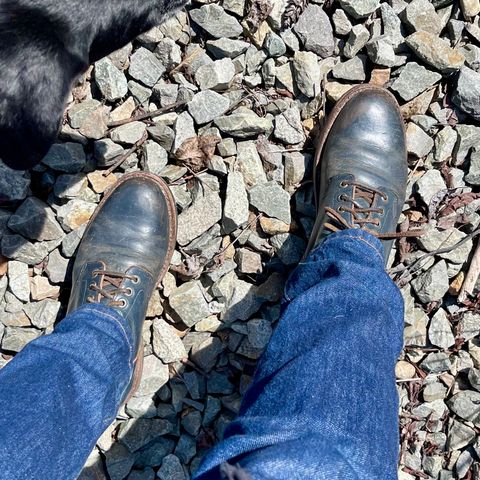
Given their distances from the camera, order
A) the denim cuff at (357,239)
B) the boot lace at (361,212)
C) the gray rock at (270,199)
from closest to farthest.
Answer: the denim cuff at (357,239) < the boot lace at (361,212) < the gray rock at (270,199)

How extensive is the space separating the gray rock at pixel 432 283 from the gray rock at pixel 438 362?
0.22m

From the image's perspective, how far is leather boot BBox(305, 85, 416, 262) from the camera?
2.69 metres

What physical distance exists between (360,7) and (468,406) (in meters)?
1.66

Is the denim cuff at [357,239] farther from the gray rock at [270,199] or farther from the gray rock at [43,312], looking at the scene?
the gray rock at [43,312]

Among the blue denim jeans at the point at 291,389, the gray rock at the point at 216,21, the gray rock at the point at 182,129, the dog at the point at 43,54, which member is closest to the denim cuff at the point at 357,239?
the blue denim jeans at the point at 291,389

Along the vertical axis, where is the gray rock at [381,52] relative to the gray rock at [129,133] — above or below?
above

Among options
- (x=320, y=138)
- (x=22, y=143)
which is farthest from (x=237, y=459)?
(x=320, y=138)

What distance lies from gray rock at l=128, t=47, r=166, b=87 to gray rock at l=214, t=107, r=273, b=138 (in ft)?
1.00

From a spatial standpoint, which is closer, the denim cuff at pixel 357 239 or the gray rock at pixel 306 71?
the denim cuff at pixel 357 239

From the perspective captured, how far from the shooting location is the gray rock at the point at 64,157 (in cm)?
259

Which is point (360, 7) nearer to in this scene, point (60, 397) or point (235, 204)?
point (235, 204)

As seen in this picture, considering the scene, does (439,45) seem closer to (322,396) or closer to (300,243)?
(300,243)

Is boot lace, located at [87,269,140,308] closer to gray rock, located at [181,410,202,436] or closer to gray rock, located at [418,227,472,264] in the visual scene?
gray rock, located at [181,410,202,436]

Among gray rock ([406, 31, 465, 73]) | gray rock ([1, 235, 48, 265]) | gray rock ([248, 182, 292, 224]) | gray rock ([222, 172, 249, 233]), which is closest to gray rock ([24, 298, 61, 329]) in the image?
gray rock ([1, 235, 48, 265])
